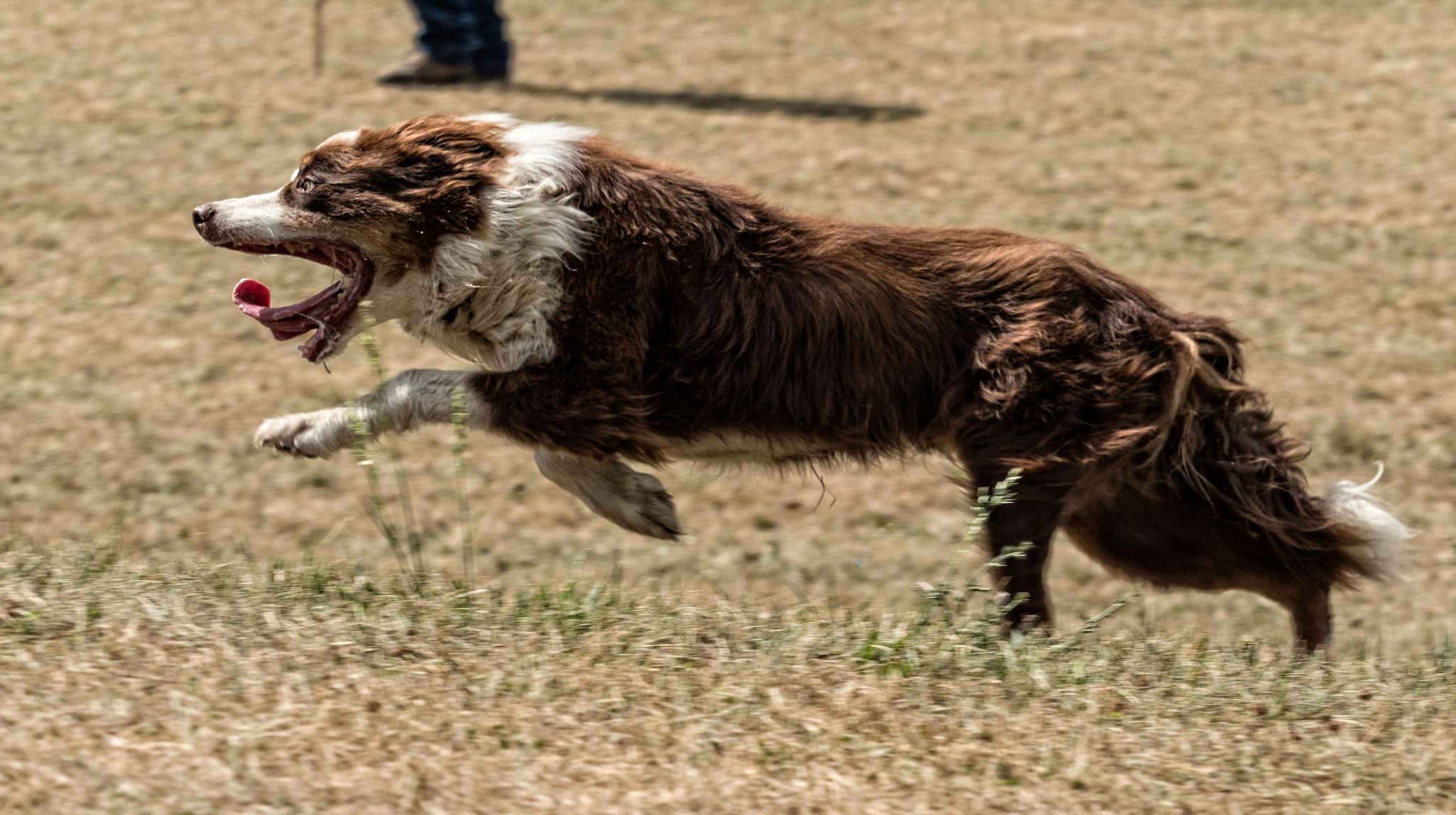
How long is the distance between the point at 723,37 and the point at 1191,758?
1044 cm

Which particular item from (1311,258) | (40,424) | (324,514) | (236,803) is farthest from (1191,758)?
(1311,258)

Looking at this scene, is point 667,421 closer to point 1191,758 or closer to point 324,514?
point 1191,758

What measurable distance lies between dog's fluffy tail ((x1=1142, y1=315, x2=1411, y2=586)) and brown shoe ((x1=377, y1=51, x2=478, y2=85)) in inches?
318

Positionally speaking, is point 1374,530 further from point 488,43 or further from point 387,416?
point 488,43

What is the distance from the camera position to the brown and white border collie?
4656mm

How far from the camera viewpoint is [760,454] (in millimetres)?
4957

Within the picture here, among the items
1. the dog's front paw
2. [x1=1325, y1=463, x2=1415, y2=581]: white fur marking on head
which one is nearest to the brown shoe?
the dog's front paw

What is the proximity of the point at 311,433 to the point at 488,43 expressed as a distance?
25.3 feet

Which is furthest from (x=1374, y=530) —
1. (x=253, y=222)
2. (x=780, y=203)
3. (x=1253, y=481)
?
(x=780, y=203)

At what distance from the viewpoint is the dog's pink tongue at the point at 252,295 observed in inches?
195

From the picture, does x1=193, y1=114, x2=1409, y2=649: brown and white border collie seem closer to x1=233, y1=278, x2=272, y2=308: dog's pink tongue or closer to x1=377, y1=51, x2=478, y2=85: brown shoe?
x1=233, y1=278, x2=272, y2=308: dog's pink tongue

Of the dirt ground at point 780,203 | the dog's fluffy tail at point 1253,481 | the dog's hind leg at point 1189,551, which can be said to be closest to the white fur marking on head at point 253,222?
the dirt ground at point 780,203

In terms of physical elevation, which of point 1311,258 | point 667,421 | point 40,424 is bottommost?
point 40,424

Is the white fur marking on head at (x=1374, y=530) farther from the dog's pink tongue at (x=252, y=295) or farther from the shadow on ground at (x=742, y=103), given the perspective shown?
the shadow on ground at (x=742, y=103)
